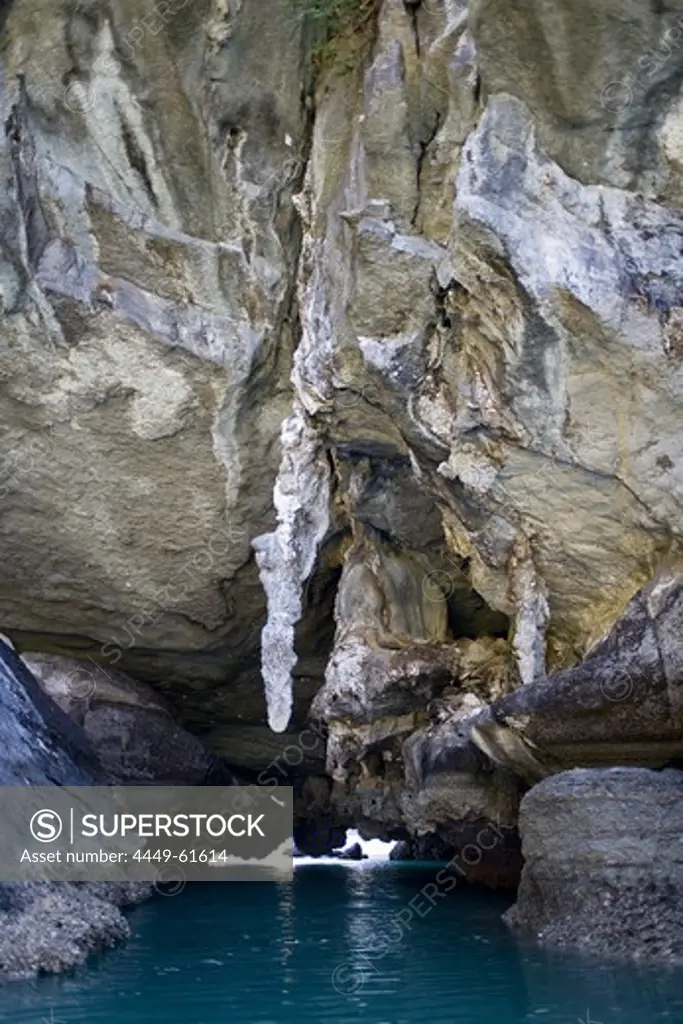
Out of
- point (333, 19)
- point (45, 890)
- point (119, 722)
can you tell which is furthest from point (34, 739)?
point (333, 19)

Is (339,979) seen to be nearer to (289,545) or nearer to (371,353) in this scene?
(289,545)

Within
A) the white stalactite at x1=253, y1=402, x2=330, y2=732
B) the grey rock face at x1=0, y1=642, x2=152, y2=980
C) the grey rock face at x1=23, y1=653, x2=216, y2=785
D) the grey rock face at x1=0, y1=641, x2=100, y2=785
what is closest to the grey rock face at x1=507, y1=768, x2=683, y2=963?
the white stalactite at x1=253, y1=402, x2=330, y2=732

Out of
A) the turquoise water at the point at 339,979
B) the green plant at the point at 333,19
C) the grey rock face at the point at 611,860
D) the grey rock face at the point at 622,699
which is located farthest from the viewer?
the green plant at the point at 333,19

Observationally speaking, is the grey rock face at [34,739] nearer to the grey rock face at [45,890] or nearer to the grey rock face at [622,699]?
the grey rock face at [45,890]

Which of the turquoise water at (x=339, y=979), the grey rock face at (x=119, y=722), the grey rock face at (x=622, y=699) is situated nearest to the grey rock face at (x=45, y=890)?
the turquoise water at (x=339, y=979)

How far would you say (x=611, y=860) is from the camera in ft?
38.1

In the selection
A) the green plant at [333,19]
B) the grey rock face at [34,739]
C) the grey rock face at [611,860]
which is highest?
the green plant at [333,19]

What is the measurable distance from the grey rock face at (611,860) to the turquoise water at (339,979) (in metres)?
0.51

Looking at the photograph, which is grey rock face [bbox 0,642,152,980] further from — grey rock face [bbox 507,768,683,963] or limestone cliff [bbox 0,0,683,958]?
grey rock face [bbox 507,768,683,963]

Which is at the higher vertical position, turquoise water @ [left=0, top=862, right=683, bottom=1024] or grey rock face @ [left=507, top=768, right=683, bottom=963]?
grey rock face @ [left=507, top=768, right=683, bottom=963]

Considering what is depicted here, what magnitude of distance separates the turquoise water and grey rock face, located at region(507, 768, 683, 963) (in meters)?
0.51

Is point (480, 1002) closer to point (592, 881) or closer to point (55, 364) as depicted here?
point (592, 881)

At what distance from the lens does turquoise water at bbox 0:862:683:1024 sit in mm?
9039

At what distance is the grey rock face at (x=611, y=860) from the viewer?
1125 cm
